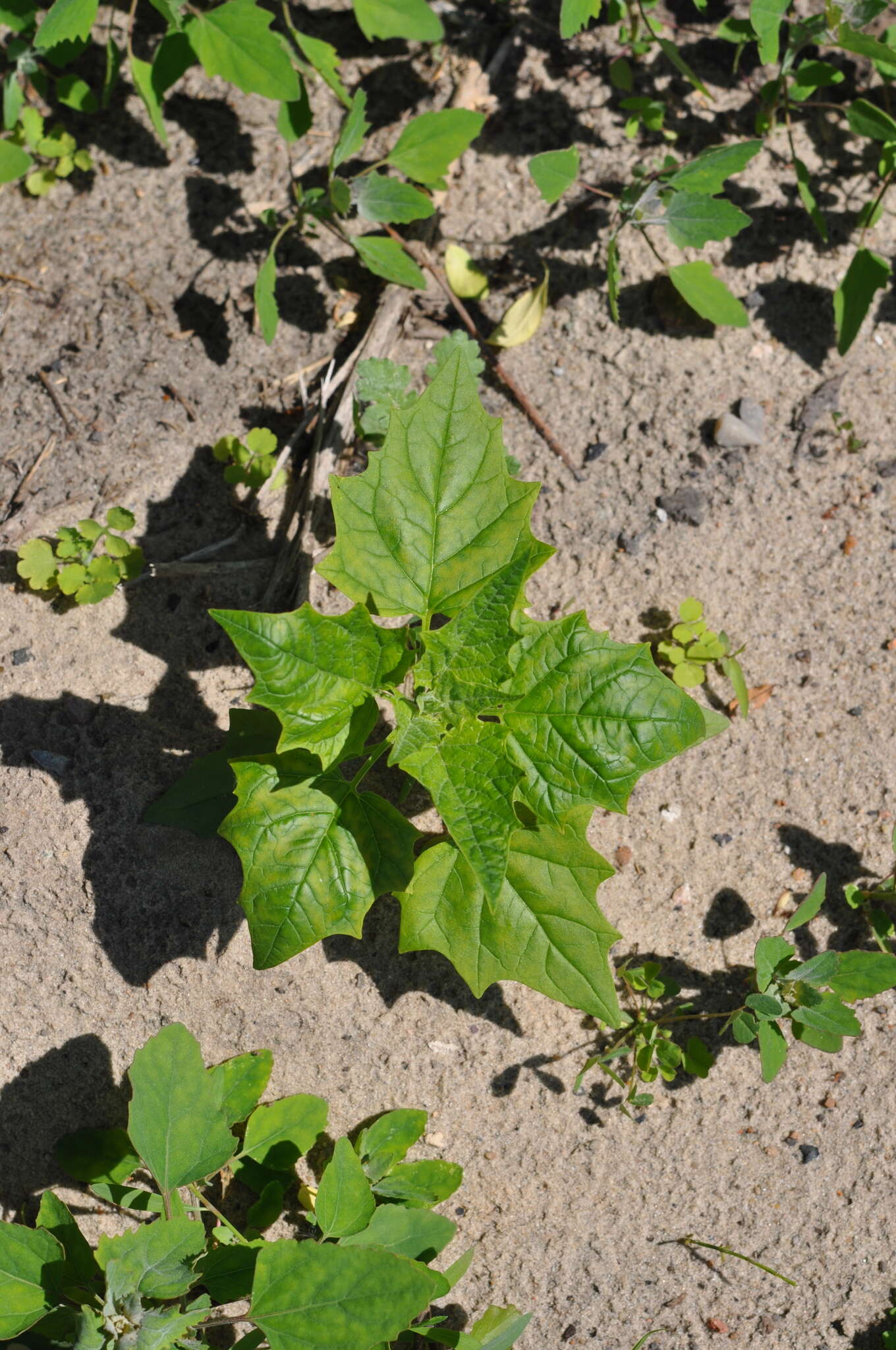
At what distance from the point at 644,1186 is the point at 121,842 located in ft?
6.07

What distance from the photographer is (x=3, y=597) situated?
3.17m

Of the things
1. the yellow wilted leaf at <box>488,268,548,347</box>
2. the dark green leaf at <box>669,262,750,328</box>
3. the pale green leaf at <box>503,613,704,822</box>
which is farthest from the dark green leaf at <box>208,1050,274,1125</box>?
the dark green leaf at <box>669,262,750,328</box>

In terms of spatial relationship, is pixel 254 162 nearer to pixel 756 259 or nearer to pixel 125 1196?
pixel 756 259

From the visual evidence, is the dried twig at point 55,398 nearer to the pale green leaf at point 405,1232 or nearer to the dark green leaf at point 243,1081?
the dark green leaf at point 243,1081

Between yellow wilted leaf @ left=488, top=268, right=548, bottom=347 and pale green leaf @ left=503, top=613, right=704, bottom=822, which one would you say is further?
yellow wilted leaf @ left=488, top=268, right=548, bottom=347

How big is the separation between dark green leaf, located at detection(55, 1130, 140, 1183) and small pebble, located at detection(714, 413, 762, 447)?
2.80m

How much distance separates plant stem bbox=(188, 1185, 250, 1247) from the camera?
2.86 meters

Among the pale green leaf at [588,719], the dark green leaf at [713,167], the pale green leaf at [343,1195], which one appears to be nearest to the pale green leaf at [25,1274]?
the pale green leaf at [343,1195]

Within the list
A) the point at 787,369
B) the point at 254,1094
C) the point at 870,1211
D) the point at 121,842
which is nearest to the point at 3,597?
the point at 121,842

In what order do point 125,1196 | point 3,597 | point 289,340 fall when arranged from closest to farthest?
point 125,1196
point 3,597
point 289,340

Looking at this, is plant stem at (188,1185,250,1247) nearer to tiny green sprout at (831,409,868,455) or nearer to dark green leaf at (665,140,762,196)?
tiny green sprout at (831,409,868,455)

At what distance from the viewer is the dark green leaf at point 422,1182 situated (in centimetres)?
293

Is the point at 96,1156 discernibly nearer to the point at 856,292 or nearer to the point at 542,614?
the point at 542,614

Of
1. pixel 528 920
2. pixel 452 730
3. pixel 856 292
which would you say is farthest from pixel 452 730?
pixel 856 292
